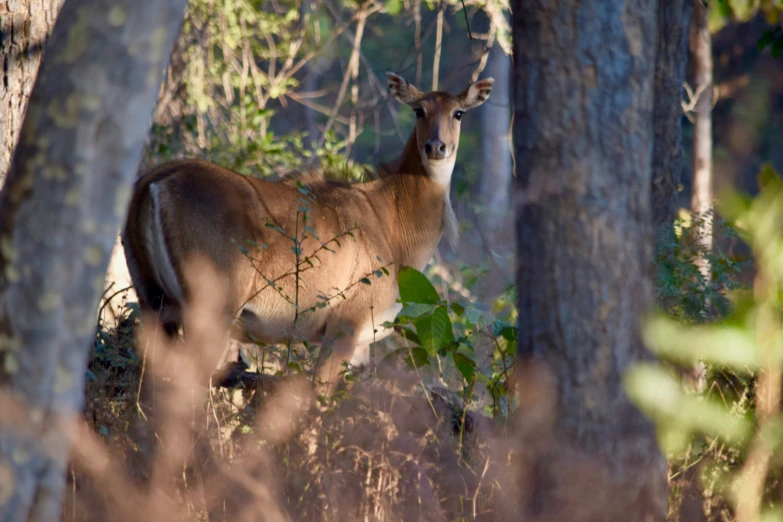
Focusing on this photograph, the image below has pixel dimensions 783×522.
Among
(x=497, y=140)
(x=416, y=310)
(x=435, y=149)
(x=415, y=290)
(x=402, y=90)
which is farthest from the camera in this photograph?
(x=497, y=140)

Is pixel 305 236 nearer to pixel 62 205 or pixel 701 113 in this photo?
pixel 62 205

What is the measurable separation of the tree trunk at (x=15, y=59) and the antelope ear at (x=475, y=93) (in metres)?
3.48

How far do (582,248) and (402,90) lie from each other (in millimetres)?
4691

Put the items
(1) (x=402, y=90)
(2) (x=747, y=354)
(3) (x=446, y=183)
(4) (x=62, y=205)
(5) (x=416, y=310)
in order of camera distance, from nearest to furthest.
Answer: (2) (x=747, y=354)
(4) (x=62, y=205)
(5) (x=416, y=310)
(3) (x=446, y=183)
(1) (x=402, y=90)

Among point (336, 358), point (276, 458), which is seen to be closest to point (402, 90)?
point (336, 358)

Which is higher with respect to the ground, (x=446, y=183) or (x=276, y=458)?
(x=446, y=183)

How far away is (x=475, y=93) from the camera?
7508 millimetres

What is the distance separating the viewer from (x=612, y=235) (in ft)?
10.8

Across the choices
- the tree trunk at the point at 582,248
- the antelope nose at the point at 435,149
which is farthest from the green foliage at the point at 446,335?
the antelope nose at the point at 435,149

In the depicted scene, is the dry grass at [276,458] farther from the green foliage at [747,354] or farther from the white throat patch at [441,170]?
the white throat patch at [441,170]

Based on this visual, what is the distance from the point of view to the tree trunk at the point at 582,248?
10.8 ft

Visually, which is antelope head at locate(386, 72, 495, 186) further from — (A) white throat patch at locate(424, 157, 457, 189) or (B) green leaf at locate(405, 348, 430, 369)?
(B) green leaf at locate(405, 348, 430, 369)

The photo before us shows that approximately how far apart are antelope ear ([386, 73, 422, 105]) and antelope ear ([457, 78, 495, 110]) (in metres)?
0.39

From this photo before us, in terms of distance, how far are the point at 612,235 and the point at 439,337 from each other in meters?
1.77
